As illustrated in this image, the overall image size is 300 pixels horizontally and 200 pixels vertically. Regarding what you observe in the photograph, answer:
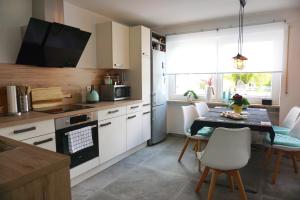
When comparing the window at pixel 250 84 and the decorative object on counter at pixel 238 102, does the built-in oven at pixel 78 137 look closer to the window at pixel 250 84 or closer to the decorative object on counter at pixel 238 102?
the decorative object on counter at pixel 238 102

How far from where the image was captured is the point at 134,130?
11.2 feet

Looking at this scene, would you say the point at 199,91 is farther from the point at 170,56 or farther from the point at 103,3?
the point at 103,3

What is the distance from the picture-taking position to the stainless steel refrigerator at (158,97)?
12.7ft

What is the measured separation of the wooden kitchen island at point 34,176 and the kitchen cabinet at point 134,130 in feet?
7.46

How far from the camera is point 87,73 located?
3.33 m

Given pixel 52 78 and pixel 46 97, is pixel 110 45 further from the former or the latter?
pixel 46 97

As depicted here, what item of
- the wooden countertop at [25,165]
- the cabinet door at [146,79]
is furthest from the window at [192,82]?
the wooden countertop at [25,165]

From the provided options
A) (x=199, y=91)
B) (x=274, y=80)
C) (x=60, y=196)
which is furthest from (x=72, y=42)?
(x=274, y=80)

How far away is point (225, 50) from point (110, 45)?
2050 mm

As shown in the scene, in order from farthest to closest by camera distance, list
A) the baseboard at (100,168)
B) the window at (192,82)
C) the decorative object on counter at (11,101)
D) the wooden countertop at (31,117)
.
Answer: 1. the window at (192,82)
2. the baseboard at (100,168)
3. the decorative object on counter at (11,101)
4. the wooden countertop at (31,117)

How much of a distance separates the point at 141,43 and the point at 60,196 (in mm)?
2973

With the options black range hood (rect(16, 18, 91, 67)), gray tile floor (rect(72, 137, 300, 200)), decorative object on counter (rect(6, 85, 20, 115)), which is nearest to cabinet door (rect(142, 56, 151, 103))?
gray tile floor (rect(72, 137, 300, 200))

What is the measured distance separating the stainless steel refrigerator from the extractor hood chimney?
5.75 feet

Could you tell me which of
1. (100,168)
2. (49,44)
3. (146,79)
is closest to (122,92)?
(146,79)
